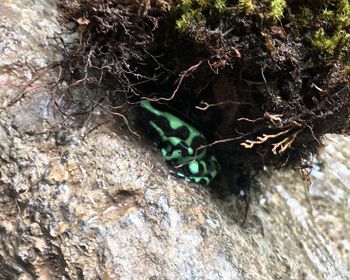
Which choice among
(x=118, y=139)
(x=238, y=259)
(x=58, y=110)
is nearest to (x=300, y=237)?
(x=238, y=259)

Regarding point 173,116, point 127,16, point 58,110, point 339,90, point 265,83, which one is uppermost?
point 339,90

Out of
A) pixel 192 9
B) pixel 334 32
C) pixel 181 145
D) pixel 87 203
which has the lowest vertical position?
pixel 87 203

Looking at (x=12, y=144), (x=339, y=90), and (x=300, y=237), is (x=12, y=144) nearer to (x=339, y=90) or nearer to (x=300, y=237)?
(x=339, y=90)

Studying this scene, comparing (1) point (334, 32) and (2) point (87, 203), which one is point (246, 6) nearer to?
(1) point (334, 32)

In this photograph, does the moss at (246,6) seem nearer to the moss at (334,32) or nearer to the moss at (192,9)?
the moss at (192,9)

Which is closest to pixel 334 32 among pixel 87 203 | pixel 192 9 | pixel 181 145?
pixel 192 9
